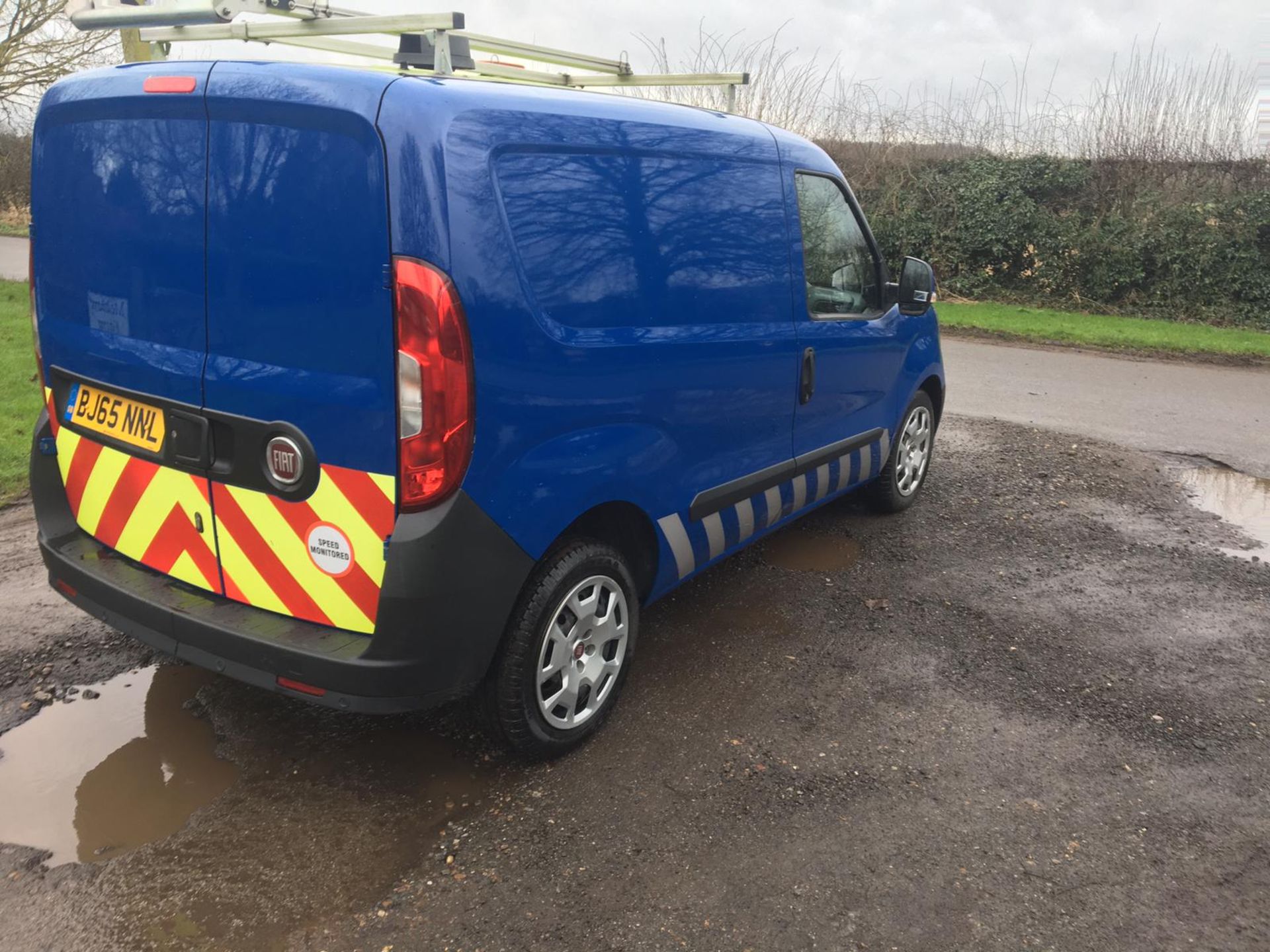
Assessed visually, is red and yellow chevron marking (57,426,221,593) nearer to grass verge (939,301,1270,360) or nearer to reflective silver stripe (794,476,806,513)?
reflective silver stripe (794,476,806,513)

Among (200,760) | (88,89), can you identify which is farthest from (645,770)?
(88,89)

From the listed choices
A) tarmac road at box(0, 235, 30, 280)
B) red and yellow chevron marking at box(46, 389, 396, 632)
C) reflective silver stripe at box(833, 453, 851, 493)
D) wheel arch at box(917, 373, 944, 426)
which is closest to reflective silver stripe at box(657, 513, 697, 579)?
red and yellow chevron marking at box(46, 389, 396, 632)

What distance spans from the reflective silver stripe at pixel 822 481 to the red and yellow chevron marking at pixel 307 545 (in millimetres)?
2391

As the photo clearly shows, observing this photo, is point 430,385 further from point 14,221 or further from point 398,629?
point 14,221

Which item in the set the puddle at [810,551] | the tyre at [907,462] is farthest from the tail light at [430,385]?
the tyre at [907,462]

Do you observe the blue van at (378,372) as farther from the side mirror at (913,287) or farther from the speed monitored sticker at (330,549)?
the side mirror at (913,287)

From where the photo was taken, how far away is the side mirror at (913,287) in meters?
5.01

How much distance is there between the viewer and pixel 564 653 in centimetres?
312

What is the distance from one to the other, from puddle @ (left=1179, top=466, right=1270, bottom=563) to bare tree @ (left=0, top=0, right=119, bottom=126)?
13.7 m

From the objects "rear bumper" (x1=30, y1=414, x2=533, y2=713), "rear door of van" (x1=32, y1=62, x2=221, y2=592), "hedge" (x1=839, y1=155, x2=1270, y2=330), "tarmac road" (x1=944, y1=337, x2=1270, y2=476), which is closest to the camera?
"rear bumper" (x1=30, y1=414, x2=533, y2=713)

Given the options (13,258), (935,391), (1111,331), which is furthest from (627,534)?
(13,258)

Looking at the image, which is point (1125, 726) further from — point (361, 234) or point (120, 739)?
point (120, 739)

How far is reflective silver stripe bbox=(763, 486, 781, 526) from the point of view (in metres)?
4.11

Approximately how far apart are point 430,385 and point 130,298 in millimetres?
1096
